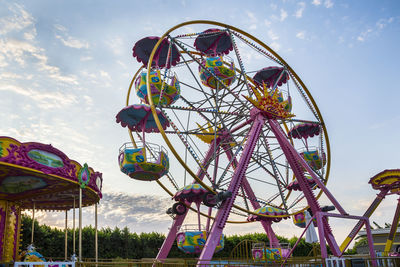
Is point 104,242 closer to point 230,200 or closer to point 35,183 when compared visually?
point 230,200

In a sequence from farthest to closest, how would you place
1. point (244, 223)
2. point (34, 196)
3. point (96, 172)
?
point (244, 223) → point (34, 196) → point (96, 172)

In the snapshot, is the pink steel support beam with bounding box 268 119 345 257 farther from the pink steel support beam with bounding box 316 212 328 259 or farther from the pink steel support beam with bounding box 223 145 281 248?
the pink steel support beam with bounding box 223 145 281 248

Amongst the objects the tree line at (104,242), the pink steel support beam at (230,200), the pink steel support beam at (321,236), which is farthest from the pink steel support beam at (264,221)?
the tree line at (104,242)

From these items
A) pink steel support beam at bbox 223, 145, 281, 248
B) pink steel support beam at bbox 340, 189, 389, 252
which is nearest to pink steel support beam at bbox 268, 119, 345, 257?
pink steel support beam at bbox 340, 189, 389, 252

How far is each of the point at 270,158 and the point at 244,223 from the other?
13.3 ft

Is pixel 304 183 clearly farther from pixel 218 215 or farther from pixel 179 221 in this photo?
pixel 179 221

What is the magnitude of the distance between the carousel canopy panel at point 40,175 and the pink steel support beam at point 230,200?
4.34 m

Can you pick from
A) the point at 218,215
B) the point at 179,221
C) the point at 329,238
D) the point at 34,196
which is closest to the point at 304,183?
the point at 329,238

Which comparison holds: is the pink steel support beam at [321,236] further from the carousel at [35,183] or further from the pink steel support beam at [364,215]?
the carousel at [35,183]

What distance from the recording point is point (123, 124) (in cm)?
1612

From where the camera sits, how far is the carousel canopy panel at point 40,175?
912 centimetres

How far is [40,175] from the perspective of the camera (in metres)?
10.1

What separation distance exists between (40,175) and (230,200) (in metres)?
7.40

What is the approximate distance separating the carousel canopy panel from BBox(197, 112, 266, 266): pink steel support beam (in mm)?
4339
